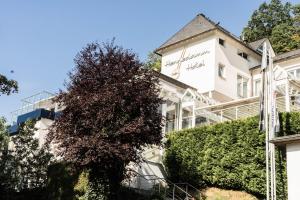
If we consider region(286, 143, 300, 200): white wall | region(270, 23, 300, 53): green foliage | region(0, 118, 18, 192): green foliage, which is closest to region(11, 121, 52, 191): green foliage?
region(0, 118, 18, 192): green foliage

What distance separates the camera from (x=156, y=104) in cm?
2045

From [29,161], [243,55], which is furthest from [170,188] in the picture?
[243,55]

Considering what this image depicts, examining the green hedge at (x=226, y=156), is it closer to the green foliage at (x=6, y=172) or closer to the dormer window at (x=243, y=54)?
the green foliage at (x=6, y=172)

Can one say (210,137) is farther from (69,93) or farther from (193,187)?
(69,93)

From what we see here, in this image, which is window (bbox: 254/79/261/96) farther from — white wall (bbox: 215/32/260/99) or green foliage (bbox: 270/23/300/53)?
green foliage (bbox: 270/23/300/53)

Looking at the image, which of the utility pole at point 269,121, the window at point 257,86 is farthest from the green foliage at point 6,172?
the window at point 257,86

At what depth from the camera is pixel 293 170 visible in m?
16.8

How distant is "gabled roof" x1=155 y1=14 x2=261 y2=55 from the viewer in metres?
33.9

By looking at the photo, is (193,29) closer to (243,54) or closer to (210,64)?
(210,64)

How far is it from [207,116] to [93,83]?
862 centimetres

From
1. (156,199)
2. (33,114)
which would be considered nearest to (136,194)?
(156,199)

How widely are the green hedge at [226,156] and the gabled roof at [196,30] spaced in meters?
12.6

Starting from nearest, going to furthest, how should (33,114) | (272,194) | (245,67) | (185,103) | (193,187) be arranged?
(272,194), (193,187), (185,103), (33,114), (245,67)

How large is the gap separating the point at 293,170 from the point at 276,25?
148 feet
